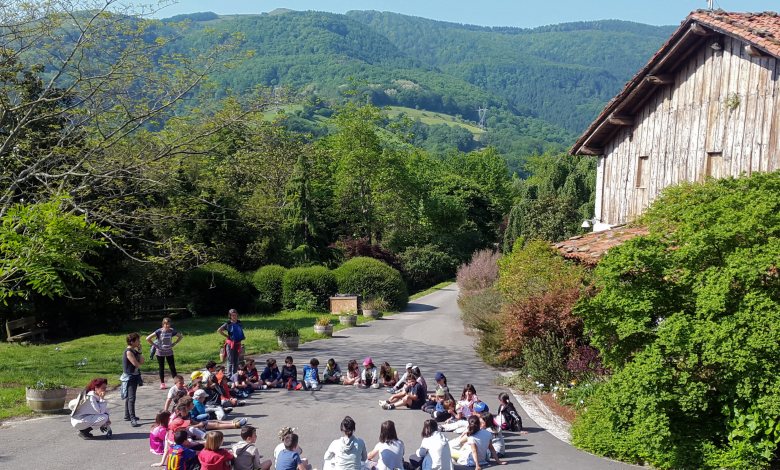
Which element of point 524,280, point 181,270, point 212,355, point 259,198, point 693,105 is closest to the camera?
point 693,105

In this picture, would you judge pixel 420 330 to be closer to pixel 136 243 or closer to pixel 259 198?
pixel 136 243

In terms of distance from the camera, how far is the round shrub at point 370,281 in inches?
1436

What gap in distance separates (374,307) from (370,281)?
71.1 inches

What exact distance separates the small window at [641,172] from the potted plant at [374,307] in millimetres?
17223

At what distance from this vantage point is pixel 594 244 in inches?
644

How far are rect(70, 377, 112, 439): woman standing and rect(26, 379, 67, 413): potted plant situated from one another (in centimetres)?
176

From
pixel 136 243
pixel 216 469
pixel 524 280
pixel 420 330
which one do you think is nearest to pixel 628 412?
pixel 216 469

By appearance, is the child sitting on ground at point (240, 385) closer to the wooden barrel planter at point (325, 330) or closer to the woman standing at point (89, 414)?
the woman standing at point (89, 414)

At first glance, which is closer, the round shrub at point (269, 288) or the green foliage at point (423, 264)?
the round shrub at point (269, 288)

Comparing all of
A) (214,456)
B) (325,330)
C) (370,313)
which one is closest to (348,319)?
(370,313)

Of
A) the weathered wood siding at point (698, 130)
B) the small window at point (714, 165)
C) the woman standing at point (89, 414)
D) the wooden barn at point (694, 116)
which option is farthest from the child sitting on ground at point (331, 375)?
the small window at point (714, 165)

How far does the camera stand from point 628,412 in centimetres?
1144

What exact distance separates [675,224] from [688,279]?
1.18 m

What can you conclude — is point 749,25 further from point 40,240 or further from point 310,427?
point 40,240
